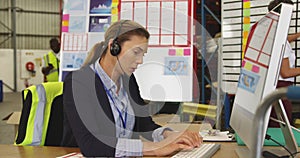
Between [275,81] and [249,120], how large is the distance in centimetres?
14

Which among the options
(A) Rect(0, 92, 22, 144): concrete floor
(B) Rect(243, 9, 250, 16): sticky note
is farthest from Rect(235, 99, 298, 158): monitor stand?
(A) Rect(0, 92, 22, 144): concrete floor

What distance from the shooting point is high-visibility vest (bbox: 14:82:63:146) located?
5.88ft

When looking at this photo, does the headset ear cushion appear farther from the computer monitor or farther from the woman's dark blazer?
the computer monitor

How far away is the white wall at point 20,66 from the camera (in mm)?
12867

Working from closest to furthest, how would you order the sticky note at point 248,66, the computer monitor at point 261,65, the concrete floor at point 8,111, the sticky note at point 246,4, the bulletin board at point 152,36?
the computer monitor at point 261,65
the sticky note at point 248,66
the bulletin board at point 152,36
the sticky note at point 246,4
the concrete floor at point 8,111

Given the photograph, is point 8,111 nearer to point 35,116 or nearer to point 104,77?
point 35,116

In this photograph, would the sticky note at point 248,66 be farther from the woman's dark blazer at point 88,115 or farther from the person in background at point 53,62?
the person in background at point 53,62

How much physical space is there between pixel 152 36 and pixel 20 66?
10.6m

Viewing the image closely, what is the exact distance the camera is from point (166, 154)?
145 cm

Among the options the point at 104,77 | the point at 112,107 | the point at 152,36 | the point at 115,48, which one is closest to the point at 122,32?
the point at 115,48

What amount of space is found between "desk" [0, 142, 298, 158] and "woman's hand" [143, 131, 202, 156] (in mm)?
102

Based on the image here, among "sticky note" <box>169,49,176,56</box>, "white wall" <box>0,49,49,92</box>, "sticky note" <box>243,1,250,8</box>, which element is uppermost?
"sticky note" <box>243,1,250,8</box>

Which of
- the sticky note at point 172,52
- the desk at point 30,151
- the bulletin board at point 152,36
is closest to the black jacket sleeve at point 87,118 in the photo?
the desk at point 30,151

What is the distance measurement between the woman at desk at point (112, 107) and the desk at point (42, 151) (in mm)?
84
